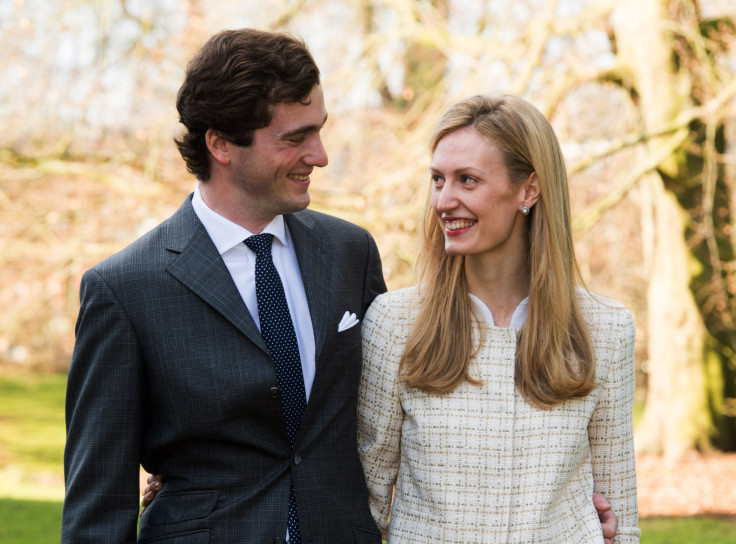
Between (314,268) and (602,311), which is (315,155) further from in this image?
(602,311)

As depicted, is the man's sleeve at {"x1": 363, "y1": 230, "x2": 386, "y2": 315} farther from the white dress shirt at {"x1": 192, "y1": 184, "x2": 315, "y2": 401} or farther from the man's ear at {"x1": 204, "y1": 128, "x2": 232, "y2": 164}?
the man's ear at {"x1": 204, "y1": 128, "x2": 232, "y2": 164}

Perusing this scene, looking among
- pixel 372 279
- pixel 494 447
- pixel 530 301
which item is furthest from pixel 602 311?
pixel 372 279

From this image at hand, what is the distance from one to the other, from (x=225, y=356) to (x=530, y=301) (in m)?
0.95

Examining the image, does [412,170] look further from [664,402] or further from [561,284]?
[664,402]

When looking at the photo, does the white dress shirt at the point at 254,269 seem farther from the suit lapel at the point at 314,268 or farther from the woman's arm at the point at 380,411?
the woman's arm at the point at 380,411

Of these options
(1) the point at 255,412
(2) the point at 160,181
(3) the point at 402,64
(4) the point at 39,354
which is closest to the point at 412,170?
(2) the point at 160,181

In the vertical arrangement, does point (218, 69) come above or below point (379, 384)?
above

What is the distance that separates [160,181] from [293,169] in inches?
214

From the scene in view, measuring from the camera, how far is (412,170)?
711 centimetres

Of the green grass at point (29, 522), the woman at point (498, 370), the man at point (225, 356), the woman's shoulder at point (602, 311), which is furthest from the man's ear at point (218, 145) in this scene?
the green grass at point (29, 522)

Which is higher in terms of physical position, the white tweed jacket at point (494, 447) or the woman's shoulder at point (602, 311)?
the woman's shoulder at point (602, 311)

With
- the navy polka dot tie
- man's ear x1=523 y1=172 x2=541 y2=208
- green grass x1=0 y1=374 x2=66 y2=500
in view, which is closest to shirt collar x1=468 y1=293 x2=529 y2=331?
man's ear x1=523 y1=172 x2=541 y2=208

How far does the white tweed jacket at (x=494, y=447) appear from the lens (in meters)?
2.61

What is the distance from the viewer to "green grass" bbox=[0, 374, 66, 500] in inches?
462
